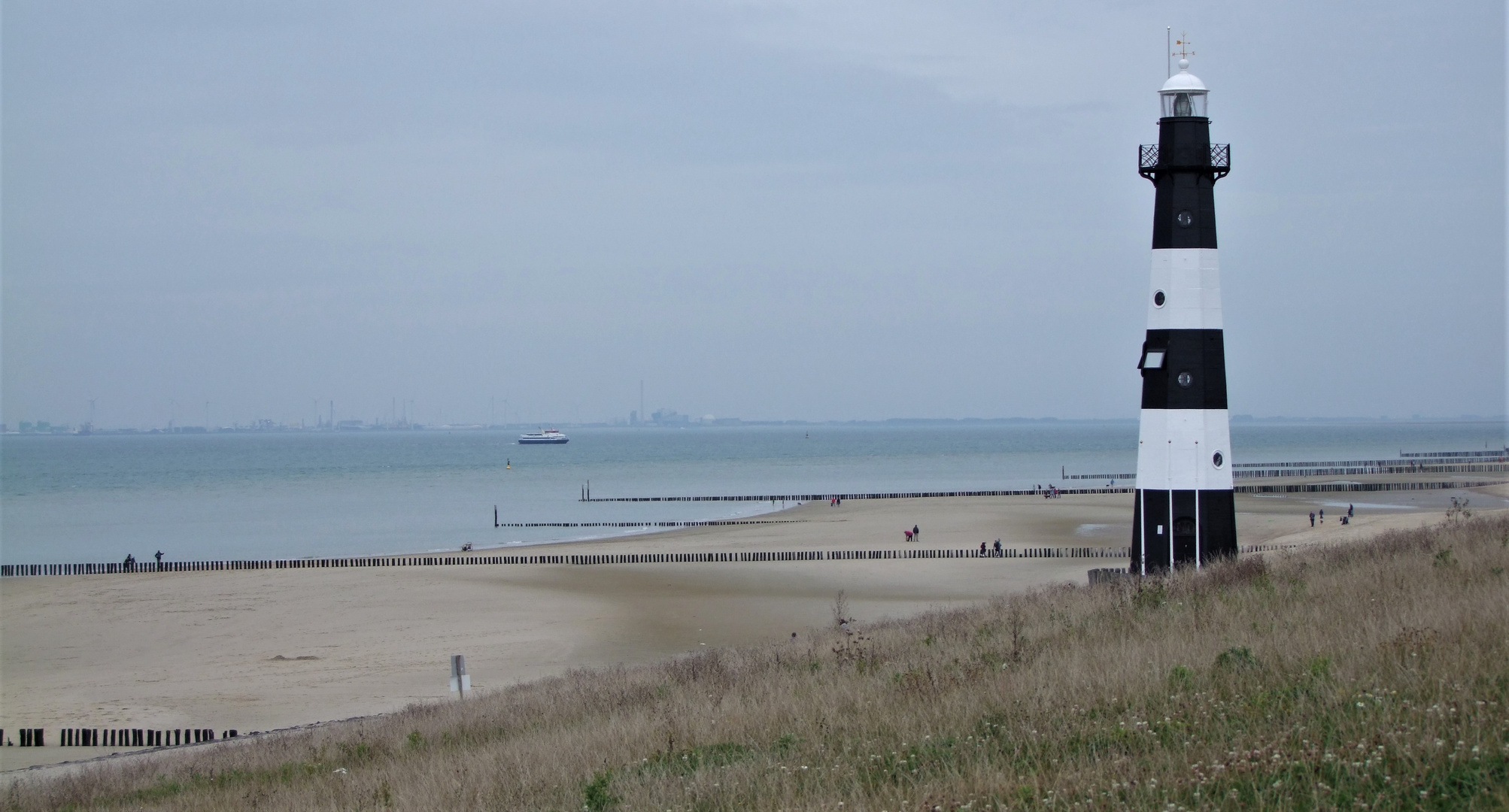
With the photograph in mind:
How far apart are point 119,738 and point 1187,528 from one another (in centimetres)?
1802

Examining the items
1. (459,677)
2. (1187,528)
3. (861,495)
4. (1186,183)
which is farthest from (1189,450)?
(861,495)

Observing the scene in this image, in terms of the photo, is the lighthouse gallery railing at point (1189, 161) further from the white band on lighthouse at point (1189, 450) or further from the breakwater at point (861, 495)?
the breakwater at point (861, 495)

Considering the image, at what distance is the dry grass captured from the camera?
21.0 ft

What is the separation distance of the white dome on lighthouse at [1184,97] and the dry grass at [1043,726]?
786 cm

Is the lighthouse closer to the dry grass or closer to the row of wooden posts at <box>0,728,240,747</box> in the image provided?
the dry grass

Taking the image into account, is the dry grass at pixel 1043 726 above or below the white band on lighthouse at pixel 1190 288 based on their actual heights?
below

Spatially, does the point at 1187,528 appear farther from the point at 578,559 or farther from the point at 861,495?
the point at 861,495

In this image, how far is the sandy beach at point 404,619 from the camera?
2377cm

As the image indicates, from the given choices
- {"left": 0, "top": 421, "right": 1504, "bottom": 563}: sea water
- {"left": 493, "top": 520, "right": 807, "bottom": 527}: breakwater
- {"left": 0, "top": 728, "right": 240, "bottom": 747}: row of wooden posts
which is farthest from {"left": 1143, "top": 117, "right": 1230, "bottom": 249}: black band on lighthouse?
{"left": 493, "top": 520, "right": 807, "bottom": 527}: breakwater

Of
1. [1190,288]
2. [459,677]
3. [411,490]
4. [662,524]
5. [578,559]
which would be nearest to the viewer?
[1190,288]

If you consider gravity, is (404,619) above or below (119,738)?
below

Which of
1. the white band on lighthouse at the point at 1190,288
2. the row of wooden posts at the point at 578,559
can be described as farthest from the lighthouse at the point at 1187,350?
the row of wooden posts at the point at 578,559

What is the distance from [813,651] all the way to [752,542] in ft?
121

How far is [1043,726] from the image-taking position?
806 centimetres
